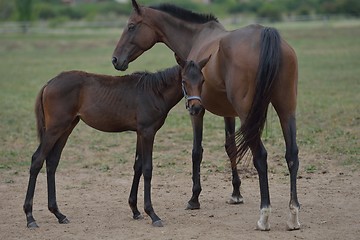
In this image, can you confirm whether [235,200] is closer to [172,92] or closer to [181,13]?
[172,92]

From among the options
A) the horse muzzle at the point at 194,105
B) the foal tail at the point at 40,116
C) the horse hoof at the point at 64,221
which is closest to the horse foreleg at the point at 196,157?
the horse muzzle at the point at 194,105

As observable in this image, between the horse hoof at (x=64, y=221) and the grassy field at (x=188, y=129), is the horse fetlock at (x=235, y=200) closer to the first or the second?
the grassy field at (x=188, y=129)

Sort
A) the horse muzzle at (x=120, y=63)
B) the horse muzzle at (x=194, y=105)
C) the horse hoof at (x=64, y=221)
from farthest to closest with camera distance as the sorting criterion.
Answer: the horse muzzle at (x=120, y=63) → the horse hoof at (x=64, y=221) → the horse muzzle at (x=194, y=105)

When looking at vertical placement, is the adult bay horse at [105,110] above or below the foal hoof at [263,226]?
above

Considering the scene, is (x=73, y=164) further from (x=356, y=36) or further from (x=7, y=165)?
(x=356, y=36)

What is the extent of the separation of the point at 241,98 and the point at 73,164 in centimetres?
437

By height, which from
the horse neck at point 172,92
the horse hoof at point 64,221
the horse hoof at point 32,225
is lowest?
the horse hoof at point 64,221

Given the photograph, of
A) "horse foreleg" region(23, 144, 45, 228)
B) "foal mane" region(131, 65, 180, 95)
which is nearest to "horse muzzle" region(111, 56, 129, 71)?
"foal mane" region(131, 65, 180, 95)

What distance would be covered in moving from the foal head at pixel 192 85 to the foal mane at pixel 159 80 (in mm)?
486

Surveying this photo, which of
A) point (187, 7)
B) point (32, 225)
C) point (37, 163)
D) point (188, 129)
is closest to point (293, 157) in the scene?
point (37, 163)

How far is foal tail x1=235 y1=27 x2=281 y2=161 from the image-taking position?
23.4 ft

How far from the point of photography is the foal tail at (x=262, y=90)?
23.4ft

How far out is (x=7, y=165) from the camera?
35.5ft

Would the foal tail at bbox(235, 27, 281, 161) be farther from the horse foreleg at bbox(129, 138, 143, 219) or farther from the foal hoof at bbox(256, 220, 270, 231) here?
the horse foreleg at bbox(129, 138, 143, 219)
